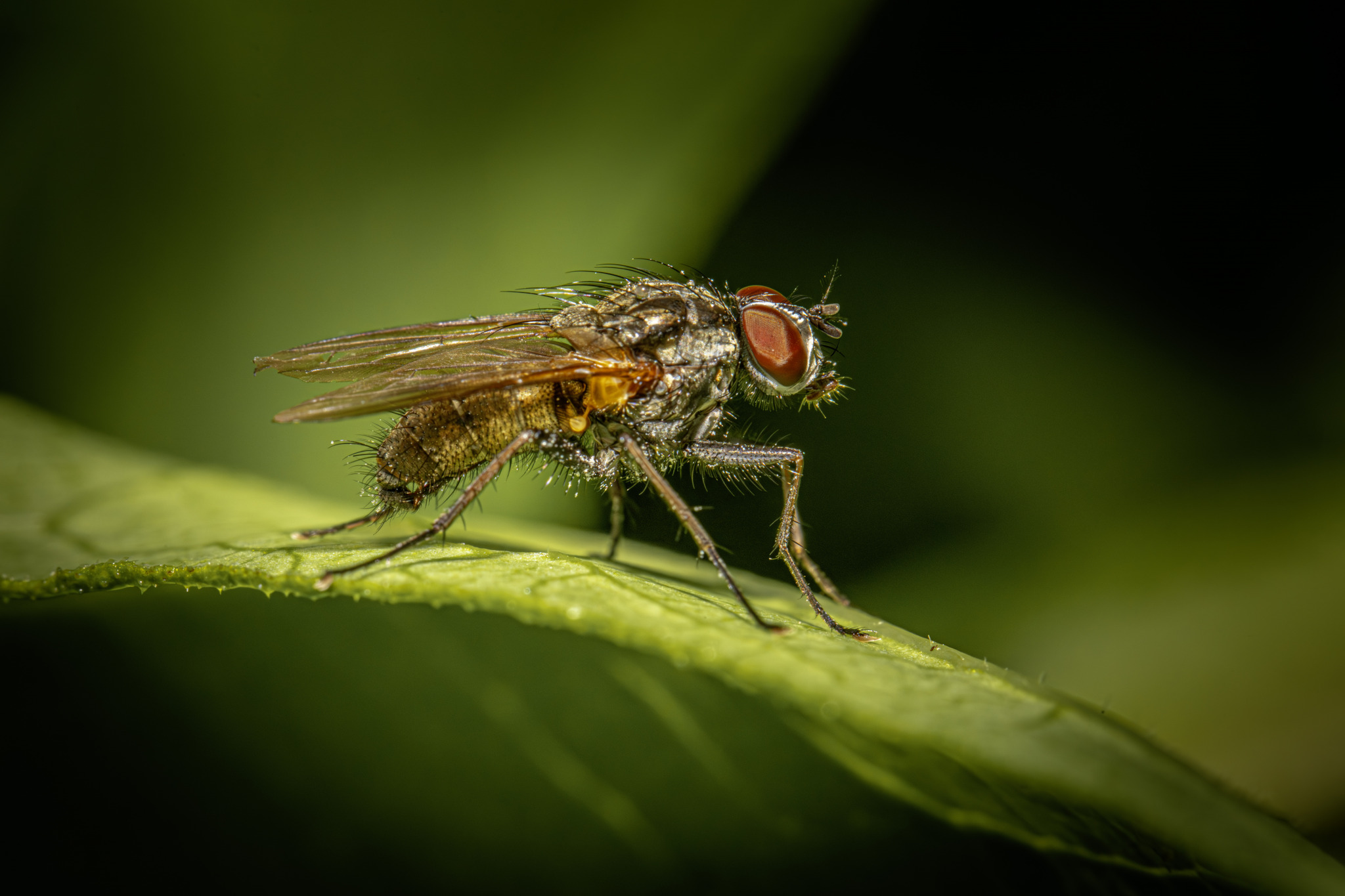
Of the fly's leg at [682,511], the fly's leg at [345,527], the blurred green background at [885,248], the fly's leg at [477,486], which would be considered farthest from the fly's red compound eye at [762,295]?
the fly's leg at [345,527]

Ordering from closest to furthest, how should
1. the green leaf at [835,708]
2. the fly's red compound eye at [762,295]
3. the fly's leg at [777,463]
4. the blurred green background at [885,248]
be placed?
the green leaf at [835,708]
the fly's leg at [777,463]
the blurred green background at [885,248]
the fly's red compound eye at [762,295]

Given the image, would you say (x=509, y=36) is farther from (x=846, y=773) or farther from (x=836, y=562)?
(x=846, y=773)

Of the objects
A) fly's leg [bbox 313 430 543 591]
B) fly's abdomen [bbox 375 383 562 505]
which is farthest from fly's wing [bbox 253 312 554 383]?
fly's leg [bbox 313 430 543 591]

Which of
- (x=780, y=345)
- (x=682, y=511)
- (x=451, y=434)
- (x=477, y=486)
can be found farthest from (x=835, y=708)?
(x=780, y=345)

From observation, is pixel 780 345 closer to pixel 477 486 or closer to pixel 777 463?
pixel 777 463

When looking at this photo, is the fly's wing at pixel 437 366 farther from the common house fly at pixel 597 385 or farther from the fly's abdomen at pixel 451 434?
the fly's abdomen at pixel 451 434
